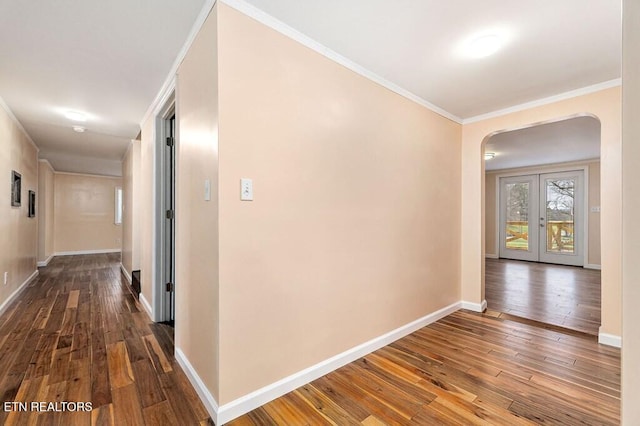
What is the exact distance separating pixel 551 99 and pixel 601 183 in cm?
94

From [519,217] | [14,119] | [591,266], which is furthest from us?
[519,217]

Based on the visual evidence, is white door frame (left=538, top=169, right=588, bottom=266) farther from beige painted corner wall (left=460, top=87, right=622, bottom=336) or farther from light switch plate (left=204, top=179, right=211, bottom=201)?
light switch plate (left=204, top=179, right=211, bottom=201)

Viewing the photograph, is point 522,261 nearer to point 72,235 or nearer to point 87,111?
point 87,111

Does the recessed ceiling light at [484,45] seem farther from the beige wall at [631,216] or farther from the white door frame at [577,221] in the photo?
the white door frame at [577,221]

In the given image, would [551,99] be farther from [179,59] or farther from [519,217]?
[519,217]

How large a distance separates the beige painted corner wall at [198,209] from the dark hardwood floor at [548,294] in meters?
3.31

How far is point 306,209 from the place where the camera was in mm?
1915

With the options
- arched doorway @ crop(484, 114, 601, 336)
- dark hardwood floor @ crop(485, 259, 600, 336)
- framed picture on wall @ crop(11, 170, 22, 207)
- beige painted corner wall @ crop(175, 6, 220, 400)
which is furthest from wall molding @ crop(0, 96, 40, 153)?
dark hardwood floor @ crop(485, 259, 600, 336)

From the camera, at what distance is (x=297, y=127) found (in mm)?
1862

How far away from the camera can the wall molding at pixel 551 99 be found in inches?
100

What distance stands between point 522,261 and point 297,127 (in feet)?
25.0

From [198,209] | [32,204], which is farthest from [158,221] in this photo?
[32,204]

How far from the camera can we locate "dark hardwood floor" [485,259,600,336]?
316 cm

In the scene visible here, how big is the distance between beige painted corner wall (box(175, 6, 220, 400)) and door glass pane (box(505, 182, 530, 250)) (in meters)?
7.95
